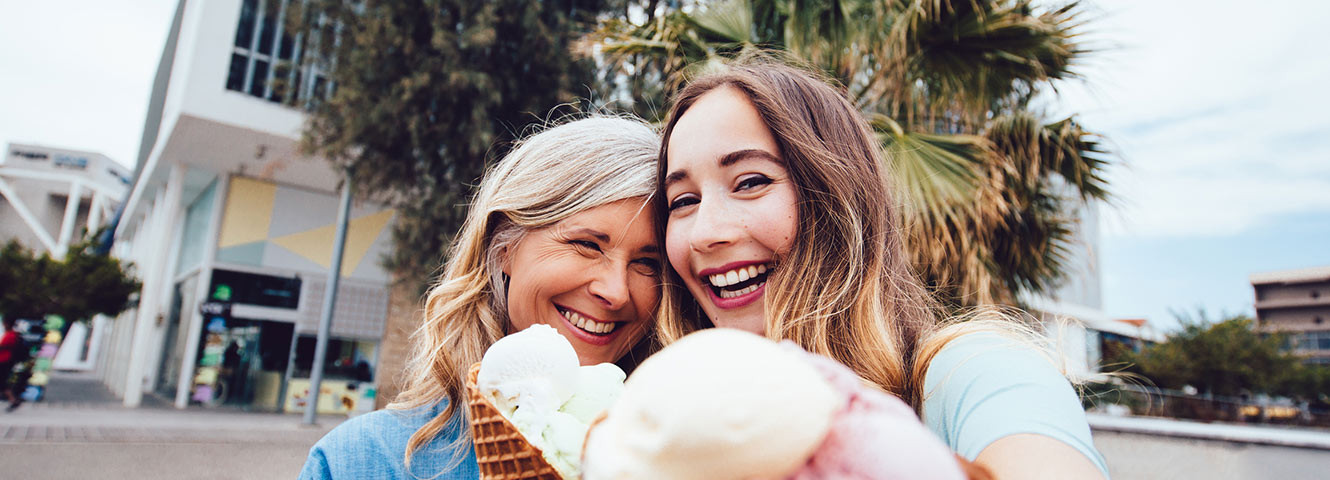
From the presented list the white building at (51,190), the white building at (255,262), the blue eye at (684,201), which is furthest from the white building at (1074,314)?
the white building at (51,190)

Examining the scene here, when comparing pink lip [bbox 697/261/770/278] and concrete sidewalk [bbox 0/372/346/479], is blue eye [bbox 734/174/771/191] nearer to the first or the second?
pink lip [bbox 697/261/770/278]

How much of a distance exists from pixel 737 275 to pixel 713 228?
122mm

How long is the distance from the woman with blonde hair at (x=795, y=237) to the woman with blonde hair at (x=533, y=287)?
4.6 inches

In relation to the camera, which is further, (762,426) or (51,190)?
(51,190)

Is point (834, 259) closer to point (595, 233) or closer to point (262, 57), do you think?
point (595, 233)

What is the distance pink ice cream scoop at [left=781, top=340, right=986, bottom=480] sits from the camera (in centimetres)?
52

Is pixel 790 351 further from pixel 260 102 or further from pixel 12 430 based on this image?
pixel 260 102

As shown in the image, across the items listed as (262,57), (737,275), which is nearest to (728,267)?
(737,275)

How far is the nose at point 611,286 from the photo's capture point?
1561 millimetres

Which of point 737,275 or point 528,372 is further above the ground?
point 737,275

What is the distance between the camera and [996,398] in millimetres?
947

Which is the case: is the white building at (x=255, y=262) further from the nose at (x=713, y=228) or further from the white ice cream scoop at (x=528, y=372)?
the white ice cream scoop at (x=528, y=372)

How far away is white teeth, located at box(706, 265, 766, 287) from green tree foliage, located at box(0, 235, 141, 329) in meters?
17.9

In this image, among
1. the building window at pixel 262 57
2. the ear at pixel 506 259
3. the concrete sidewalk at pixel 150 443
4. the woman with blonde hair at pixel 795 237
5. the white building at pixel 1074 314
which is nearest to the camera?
the woman with blonde hair at pixel 795 237
